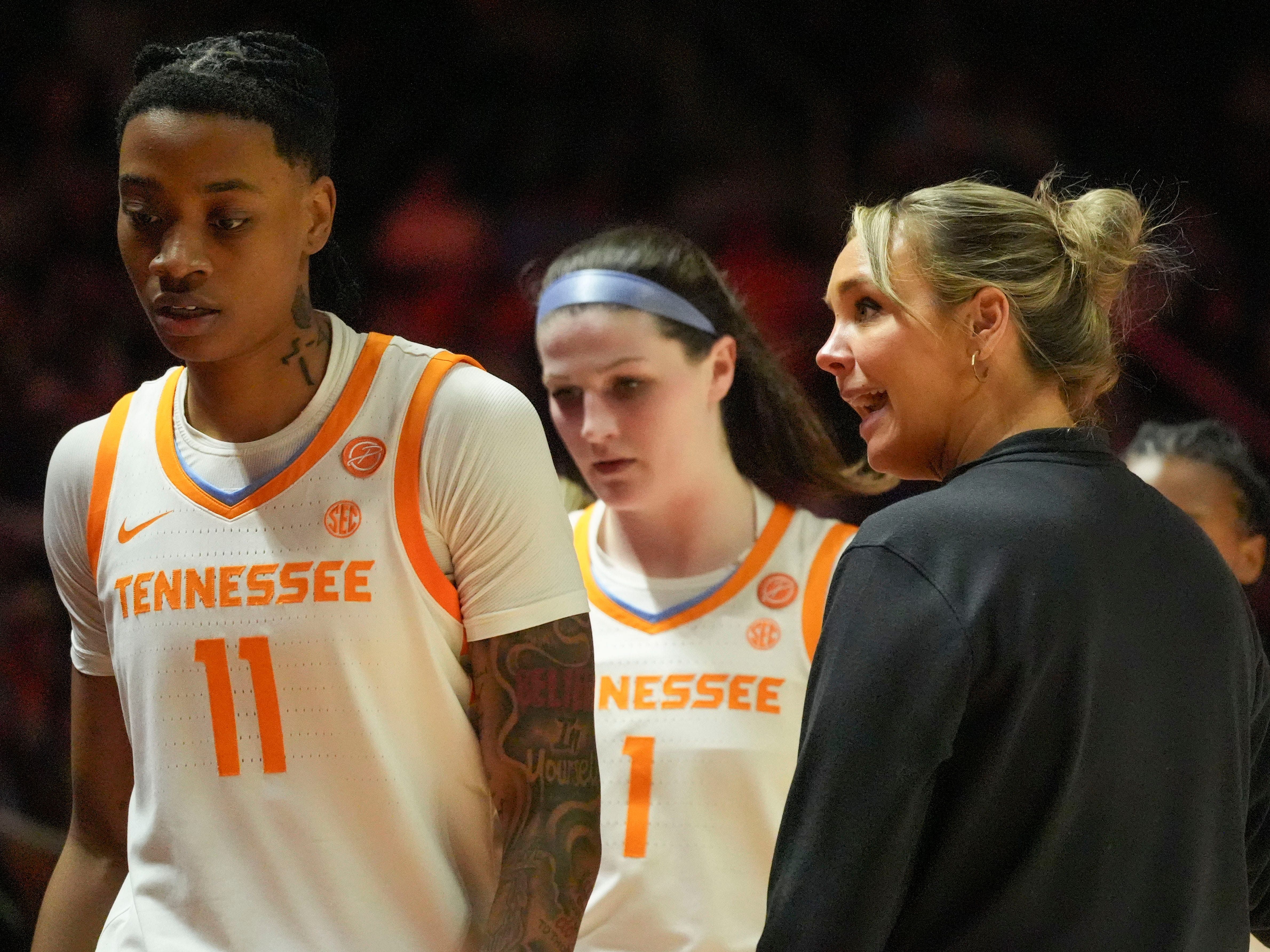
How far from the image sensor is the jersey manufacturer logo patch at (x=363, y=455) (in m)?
1.59

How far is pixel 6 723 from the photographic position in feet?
11.7

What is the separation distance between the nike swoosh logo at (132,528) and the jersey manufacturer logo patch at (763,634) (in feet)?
3.67

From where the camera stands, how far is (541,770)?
1.57 m

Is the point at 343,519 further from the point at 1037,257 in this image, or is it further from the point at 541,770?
the point at 1037,257

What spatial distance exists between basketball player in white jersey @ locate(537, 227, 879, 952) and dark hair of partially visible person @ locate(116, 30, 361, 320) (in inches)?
36.1

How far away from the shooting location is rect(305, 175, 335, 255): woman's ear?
1697 millimetres

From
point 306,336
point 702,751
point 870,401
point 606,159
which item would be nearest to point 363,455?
point 306,336

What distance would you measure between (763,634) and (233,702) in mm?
1102

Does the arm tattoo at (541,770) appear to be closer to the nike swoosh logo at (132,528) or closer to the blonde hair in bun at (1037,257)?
the nike swoosh logo at (132,528)

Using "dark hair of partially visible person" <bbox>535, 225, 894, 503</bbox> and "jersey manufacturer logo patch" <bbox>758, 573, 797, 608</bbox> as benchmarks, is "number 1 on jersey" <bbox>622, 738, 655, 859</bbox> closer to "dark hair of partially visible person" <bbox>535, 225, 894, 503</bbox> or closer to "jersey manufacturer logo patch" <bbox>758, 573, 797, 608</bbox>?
"jersey manufacturer logo patch" <bbox>758, 573, 797, 608</bbox>

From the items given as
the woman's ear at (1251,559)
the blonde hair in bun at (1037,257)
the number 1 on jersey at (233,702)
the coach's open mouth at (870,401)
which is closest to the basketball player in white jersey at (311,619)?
the number 1 on jersey at (233,702)

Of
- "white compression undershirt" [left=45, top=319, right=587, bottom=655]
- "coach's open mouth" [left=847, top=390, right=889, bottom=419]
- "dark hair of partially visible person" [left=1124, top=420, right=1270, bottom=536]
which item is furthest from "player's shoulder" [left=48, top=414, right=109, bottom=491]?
"dark hair of partially visible person" [left=1124, top=420, right=1270, bottom=536]

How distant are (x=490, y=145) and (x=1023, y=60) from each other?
54.2 inches

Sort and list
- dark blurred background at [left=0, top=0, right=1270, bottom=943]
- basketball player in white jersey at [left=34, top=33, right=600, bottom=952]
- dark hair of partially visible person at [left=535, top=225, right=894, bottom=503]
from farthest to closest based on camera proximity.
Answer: dark blurred background at [left=0, top=0, right=1270, bottom=943] < dark hair of partially visible person at [left=535, top=225, right=894, bottom=503] < basketball player in white jersey at [left=34, top=33, right=600, bottom=952]
